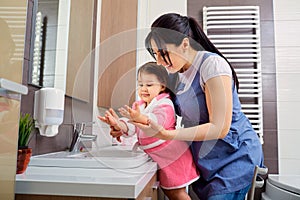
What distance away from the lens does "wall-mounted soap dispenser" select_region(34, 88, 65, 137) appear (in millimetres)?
1193

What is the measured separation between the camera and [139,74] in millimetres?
1475

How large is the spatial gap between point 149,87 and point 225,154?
1.59 ft

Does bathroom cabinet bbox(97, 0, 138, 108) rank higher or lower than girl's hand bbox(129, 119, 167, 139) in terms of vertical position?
higher

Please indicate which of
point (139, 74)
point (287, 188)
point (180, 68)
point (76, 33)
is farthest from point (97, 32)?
point (287, 188)

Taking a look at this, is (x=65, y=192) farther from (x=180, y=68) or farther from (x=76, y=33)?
(x=76, y=33)

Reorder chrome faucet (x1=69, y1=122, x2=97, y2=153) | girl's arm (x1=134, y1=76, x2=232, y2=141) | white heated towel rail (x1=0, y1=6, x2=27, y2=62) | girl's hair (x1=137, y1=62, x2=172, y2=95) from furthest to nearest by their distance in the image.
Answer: chrome faucet (x1=69, y1=122, x2=97, y2=153)
girl's hair (x1=137, y1=62, x2=172, y2=95)
girl's arm (x1=134, y1=76, x2=232, y2=141)
white heated towel rail (x1=0, y1=6, x2=27, y2=62)

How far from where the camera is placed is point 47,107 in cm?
119

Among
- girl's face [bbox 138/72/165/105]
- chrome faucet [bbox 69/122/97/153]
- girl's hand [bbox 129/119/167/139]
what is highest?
girl's face [bbox 138/72/165/105]

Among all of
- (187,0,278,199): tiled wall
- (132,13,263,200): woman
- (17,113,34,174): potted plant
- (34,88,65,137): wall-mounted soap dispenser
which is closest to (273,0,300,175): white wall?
(187,0,278,199): tiled wall

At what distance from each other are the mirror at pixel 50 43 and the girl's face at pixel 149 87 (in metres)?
0.41

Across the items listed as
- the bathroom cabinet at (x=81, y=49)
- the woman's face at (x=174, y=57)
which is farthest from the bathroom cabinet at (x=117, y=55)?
the woman's face at (x=174, y=57)

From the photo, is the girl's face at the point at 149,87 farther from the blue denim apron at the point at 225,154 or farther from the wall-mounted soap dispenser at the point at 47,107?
the wall-mounted soap dispenser at the point at 47,107

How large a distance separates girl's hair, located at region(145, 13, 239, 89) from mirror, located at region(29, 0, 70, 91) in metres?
0.48

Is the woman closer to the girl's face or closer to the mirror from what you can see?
the girl's face
